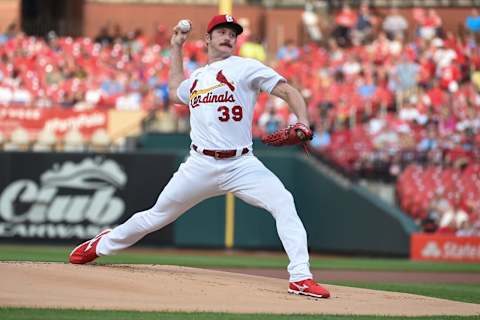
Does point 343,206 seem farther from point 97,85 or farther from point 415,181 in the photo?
point 97,85

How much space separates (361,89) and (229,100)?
50.0 feet

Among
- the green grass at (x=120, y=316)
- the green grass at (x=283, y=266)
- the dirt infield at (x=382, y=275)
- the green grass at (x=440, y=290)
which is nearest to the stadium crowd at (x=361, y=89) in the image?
the green grass at (x=283, y=266)

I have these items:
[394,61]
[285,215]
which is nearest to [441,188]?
[394,61]

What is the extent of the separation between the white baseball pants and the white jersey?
5.5 inches

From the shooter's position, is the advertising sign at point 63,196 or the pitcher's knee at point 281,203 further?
the advertising sign at point 63,196

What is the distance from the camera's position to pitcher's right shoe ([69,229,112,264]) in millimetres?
8328

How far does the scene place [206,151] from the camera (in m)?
7.74

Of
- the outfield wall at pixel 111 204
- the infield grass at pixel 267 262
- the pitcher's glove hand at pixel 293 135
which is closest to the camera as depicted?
the pitcher's glove hand at pixel 293 135

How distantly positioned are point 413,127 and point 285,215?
1405cm

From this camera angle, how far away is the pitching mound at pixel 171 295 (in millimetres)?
6984

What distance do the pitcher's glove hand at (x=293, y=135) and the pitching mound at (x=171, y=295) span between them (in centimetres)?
106

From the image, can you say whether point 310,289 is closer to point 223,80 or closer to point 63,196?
point 223,80

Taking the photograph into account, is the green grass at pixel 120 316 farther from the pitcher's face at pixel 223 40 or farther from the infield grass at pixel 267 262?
the infield grass at pixel 267 262

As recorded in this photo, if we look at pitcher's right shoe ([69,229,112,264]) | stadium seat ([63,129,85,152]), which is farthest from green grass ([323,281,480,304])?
stadium seat ([63,129,85,152])
